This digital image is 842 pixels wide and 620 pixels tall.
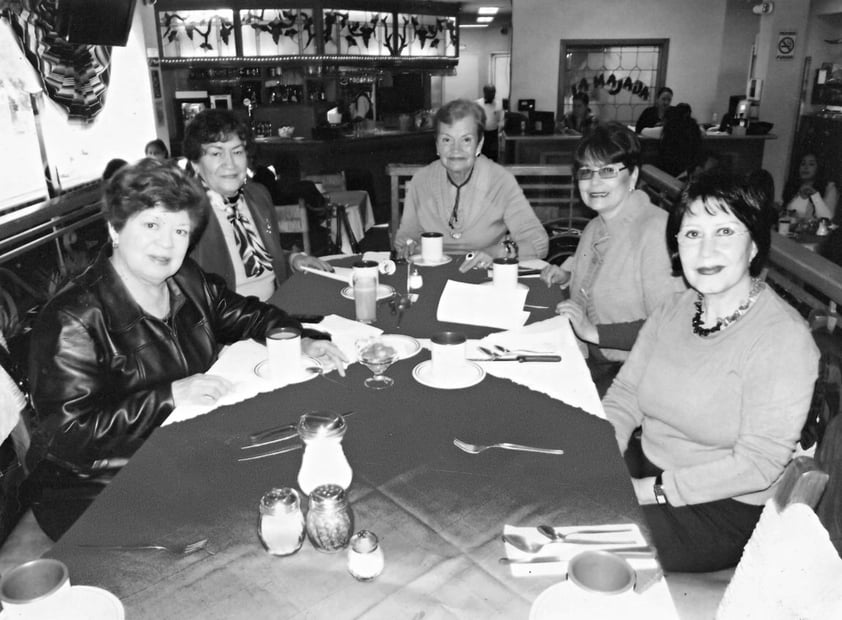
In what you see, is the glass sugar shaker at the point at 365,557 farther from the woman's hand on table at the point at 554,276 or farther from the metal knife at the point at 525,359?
the woman's hand on table at the point at 554,276

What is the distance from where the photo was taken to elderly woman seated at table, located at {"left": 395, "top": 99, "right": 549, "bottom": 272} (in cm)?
310

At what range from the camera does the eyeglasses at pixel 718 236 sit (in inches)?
61.7

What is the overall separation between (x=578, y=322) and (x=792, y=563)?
1.28m

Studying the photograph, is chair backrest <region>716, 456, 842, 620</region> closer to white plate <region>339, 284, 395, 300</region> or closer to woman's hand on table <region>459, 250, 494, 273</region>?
white plate <region>339, 284, 395, 300</region>

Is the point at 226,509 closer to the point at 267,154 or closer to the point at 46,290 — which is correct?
the point at 46,290

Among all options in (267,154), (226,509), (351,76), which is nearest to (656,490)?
(226,509)

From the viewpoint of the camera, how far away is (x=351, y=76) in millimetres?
9188

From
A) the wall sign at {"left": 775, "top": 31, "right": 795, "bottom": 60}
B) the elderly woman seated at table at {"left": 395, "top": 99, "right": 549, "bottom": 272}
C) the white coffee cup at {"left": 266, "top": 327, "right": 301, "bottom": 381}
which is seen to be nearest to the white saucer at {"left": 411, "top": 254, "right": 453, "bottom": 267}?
the elderly woman seated at table at {"left": 395, "top": 99, "right": 549, "bottom": 272}

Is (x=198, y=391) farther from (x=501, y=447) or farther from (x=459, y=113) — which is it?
(x=459, y=113)

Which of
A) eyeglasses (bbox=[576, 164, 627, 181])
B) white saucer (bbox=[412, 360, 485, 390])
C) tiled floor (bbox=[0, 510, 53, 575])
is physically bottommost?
tiled floor (bbox=[0, 510, 53, 575])

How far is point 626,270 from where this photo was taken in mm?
2309

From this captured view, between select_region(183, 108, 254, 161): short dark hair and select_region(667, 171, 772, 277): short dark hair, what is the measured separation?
6.14 ft

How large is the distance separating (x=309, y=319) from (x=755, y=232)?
127cm

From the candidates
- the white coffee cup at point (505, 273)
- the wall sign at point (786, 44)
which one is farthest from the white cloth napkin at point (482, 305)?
the wall sign at point (786, 44)
